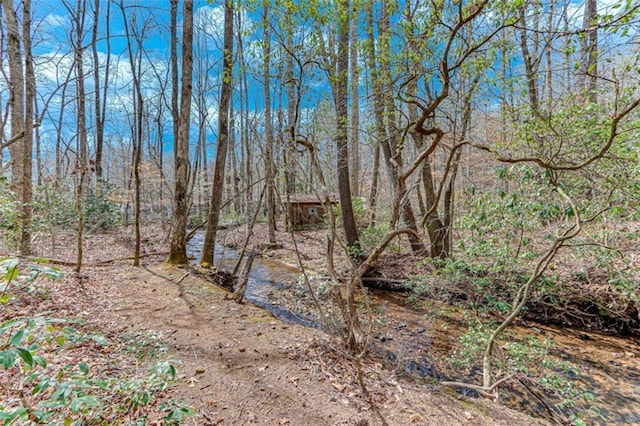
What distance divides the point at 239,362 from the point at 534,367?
3.53 meters

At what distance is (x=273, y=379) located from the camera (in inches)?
117

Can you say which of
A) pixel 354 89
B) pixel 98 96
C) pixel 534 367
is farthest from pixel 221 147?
pixel 98 96

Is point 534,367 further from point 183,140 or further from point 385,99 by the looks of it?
point 183,140

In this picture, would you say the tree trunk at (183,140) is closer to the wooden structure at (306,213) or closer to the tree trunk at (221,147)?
the tree trunk at (221,147)

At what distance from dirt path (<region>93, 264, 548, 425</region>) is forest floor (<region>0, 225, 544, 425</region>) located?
10 mm

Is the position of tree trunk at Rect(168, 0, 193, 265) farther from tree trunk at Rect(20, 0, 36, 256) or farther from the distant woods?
tree trunk at Rect(20, 0, 36, 256)

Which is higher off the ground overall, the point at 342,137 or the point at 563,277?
the point at 342,137

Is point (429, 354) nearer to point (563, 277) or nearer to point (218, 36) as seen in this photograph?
point (563, 277)

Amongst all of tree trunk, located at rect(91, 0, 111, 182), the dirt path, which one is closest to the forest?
the dirt path

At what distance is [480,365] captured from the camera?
3.94 meters

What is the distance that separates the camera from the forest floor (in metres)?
2.59

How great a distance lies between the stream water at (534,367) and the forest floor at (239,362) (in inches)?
20.7

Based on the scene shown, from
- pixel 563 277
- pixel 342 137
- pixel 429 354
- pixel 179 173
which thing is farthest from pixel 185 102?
pixel 563 277

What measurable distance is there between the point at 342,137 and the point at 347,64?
1.60 m
